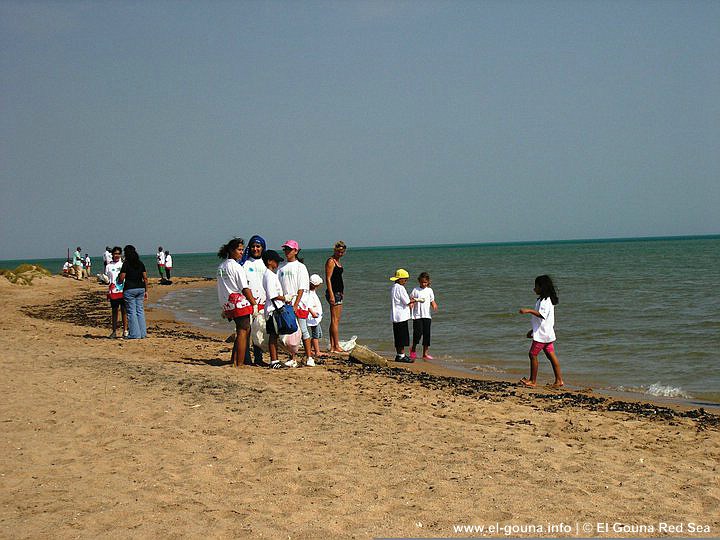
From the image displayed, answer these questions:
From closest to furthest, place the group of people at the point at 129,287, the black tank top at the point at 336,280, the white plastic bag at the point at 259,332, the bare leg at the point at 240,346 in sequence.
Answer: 1. the bare leg at the point at 240,346
2. the white plastic bag at the point at 259,332
3. the black tank top at the point at 336,280
4. the group of people at the point at 129,287

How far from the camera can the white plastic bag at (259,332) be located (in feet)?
31.4

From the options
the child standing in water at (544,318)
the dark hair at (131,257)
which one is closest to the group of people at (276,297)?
the child standing in water at (544,318)

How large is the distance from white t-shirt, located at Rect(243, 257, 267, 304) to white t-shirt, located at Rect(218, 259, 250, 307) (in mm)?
235

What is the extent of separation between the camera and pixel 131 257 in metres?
11.7

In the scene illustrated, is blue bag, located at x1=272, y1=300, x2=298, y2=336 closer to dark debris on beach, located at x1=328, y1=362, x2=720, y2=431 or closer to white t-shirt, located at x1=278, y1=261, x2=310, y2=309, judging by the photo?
white t-shirt, located at x1=278, y1=261, x2=310, y2=309

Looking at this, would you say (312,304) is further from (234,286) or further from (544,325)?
(544,325)

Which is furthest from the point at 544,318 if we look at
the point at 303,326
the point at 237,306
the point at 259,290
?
the point at 237,306

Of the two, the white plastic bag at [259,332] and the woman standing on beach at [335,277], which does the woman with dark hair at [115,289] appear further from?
the woman standing on beach at [335,277]

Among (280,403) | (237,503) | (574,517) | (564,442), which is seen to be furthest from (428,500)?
(280,403)

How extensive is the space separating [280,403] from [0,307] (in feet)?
56.8

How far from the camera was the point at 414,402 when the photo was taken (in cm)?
768

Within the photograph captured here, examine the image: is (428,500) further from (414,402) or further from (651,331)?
(651,331)

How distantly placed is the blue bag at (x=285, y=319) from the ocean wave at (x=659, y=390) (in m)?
4.59

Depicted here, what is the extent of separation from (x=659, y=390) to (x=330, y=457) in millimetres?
5635
